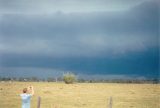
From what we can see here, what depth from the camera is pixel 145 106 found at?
31.5m

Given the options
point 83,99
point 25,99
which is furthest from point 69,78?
point 25,99

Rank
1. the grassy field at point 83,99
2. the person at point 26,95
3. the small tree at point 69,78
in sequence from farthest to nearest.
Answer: the small tree at point 69,78
the grassy field at point 83,99
the person at point 26,95

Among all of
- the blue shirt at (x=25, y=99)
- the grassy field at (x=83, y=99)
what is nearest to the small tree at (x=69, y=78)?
the grassy field at (x=83, y=99)

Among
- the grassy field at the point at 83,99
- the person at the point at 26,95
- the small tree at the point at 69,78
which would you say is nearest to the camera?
the person at the point at 26,95

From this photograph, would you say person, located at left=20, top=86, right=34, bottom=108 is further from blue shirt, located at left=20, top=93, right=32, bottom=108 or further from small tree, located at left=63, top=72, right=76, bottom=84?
small tree, located at left=63, top=72, right=76, bottom=84

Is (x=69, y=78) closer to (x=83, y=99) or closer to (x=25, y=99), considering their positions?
(x=83, y=99)

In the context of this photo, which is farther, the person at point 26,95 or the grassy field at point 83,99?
the grassy field at point 83,99

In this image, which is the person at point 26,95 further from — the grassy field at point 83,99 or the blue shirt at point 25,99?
the grassy field at point 83,99

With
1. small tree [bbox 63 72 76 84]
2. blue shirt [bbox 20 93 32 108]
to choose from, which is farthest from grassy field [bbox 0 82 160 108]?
small tree [bbox 63 72 76 84]

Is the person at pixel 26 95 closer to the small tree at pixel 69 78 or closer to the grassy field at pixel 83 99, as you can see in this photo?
the grassy field at pixel 83 99

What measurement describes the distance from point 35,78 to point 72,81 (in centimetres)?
7950

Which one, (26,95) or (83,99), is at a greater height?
(26,95)

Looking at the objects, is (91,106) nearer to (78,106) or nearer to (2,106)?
(78,106)

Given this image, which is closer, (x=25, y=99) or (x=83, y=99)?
(x=25, y=99)
